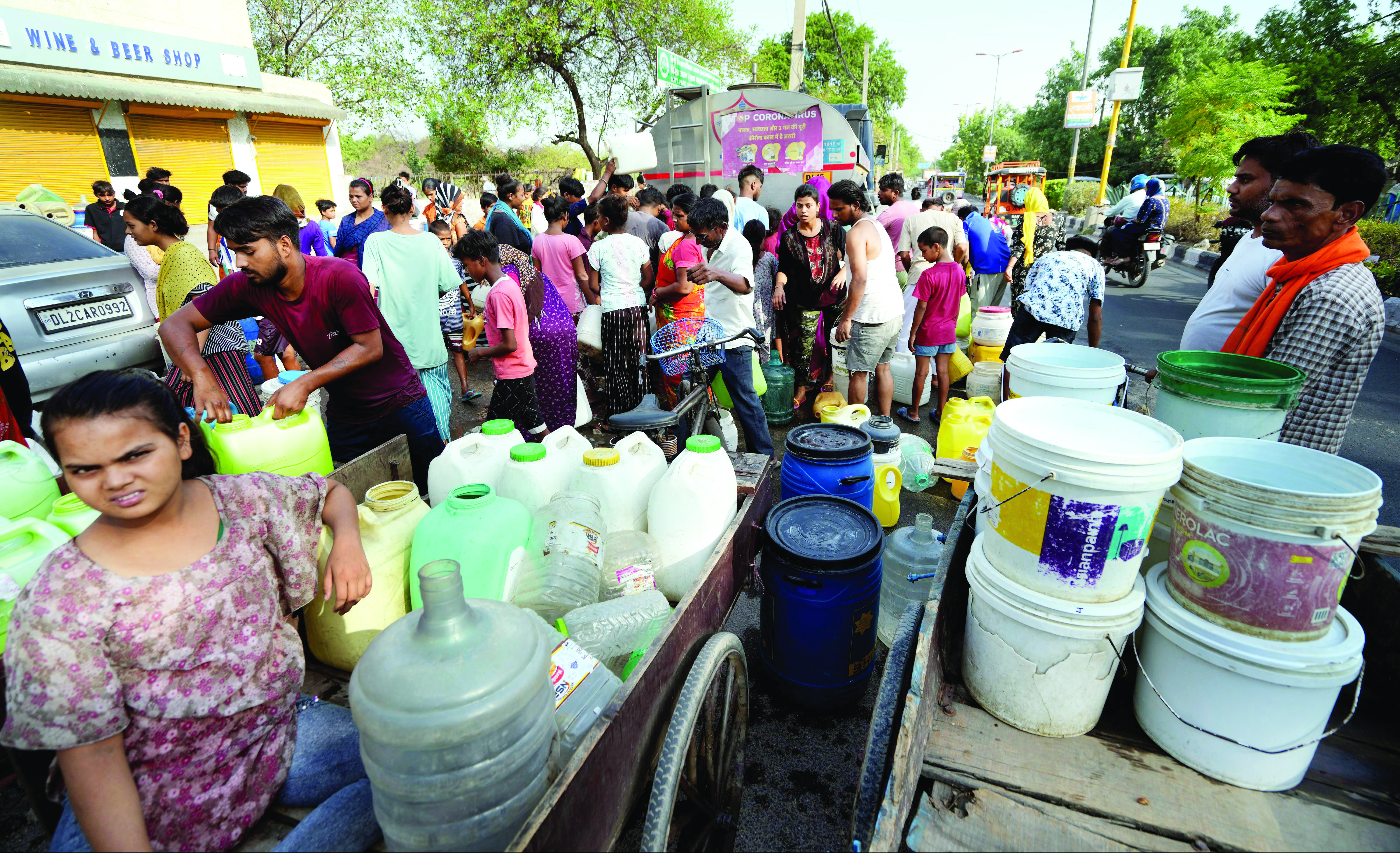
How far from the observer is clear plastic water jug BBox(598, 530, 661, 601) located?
7.05 ft

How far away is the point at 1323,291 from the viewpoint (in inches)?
84.4

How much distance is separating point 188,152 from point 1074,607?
67.5 feet

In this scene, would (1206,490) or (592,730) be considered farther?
(1206,490)

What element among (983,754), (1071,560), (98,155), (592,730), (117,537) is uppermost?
(98,155)

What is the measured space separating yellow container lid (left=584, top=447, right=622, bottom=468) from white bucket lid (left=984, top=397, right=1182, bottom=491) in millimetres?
1342

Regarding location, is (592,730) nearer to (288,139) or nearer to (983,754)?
(983,754)

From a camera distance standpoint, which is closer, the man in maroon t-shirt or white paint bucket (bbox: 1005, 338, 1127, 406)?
the man in maroon t-shirt

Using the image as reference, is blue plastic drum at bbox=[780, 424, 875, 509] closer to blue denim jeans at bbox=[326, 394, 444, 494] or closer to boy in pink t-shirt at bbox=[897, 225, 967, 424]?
blue denim jeans at bbox=[326, 394, 444, 494]

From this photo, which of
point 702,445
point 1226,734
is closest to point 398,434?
point 702,445

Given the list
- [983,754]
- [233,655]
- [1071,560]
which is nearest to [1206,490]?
[1071,560]

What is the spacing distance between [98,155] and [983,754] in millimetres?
19821

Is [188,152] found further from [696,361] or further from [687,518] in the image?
[687,518]

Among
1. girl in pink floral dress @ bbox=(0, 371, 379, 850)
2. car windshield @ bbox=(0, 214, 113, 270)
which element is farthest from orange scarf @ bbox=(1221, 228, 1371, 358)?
car windshield @ bbox=(0, 214, 113, 270)

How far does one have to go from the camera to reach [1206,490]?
148 cm
